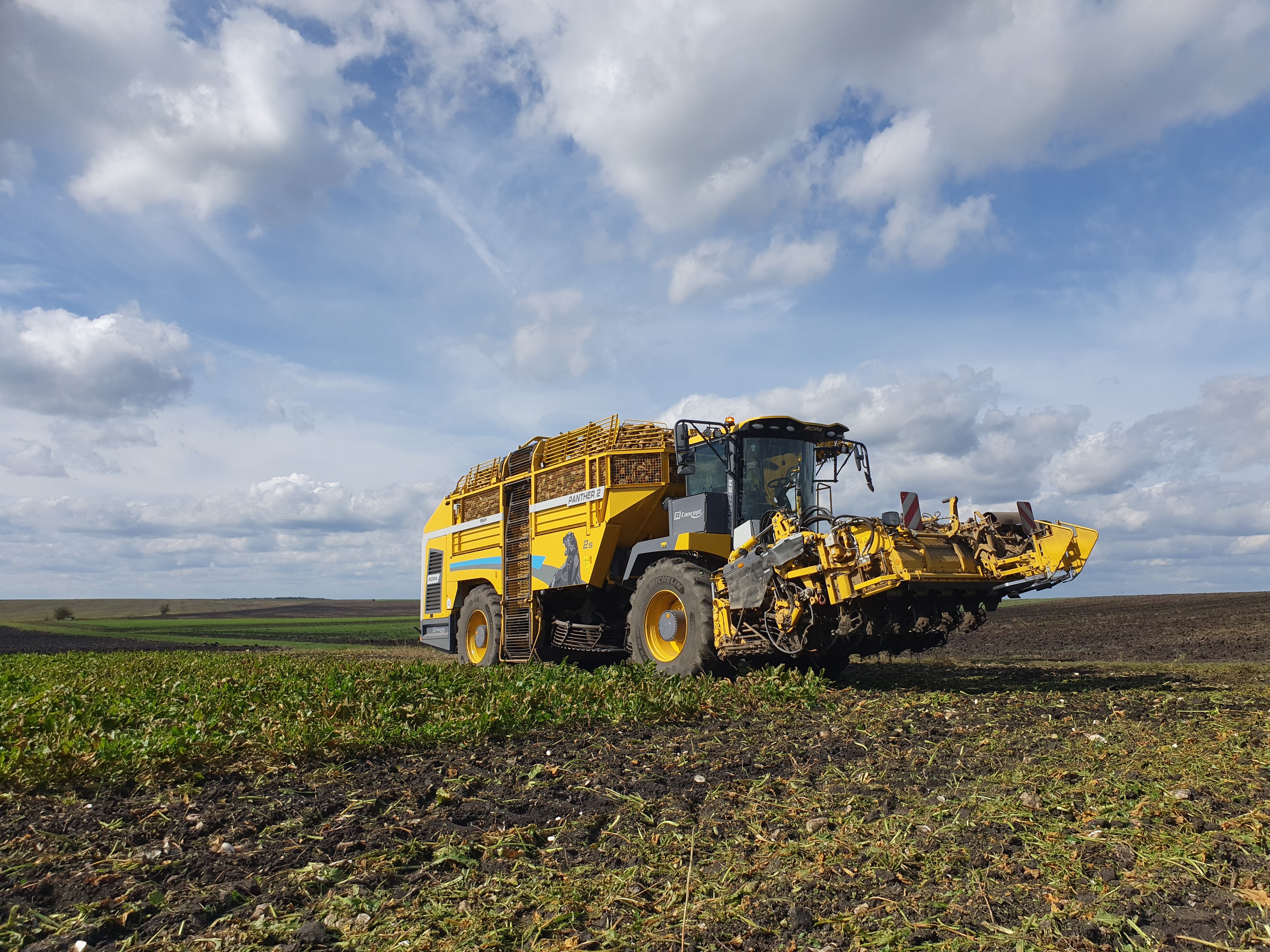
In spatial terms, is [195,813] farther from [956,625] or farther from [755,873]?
[956,625]

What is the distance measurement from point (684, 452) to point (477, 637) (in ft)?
21.2

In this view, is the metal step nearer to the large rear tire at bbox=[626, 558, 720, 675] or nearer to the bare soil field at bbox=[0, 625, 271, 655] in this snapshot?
the large rear tire at bbox=[626, 558, 720, 675]

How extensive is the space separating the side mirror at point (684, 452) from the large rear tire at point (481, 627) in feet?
15.1

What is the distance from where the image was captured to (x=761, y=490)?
375 inches

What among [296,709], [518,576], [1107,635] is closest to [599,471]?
[518,576]

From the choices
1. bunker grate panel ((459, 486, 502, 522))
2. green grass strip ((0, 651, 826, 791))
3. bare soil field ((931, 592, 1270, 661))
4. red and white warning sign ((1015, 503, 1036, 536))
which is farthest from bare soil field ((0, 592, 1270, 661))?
green grass strip ((0, 651, 826, 791))

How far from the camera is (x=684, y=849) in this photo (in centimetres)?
371

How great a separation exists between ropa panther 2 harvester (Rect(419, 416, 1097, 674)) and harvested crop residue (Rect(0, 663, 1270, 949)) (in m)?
2.16

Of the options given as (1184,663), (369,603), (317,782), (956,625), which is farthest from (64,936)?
(369,603)

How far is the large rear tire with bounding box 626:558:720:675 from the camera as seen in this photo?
28.9 feet

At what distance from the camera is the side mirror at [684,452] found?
9.38m

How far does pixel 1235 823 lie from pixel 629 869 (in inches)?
108

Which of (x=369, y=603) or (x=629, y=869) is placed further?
(x=369, y=603)

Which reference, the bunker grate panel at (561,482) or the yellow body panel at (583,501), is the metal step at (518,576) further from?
the bunker grate panel at (561,482)
